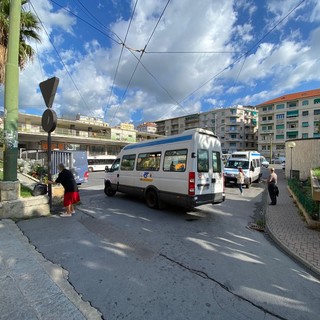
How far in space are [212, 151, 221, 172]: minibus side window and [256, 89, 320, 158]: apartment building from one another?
56.7 metres

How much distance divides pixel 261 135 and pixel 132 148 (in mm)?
68644

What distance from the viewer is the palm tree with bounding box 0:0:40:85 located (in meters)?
9.88

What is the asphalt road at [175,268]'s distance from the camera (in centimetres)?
271

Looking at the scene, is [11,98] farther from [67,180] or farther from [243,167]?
[243,167]

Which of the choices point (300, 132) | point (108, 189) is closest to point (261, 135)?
point (300, 132)

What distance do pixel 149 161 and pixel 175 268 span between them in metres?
5.27

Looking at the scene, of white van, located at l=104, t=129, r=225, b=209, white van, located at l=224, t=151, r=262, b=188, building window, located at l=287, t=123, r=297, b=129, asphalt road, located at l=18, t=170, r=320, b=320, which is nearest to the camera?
asphalt road, located at l=18, t=170, r=320, b=320

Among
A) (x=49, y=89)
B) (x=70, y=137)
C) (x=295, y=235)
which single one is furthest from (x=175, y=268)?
(x=70, y=137)

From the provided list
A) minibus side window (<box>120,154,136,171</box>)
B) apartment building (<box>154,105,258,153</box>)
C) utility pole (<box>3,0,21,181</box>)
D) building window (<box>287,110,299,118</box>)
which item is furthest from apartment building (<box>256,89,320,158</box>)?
utility pole (<box>3,0,21,181</box>)

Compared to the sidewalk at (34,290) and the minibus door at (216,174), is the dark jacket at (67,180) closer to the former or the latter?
the sidewalk at (34,290)

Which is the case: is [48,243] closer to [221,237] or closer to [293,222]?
[221,237]

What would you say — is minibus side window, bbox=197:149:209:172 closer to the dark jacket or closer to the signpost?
the dark jacket

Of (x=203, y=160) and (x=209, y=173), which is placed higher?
(x=203, y=160)

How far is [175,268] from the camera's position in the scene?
366 cm
